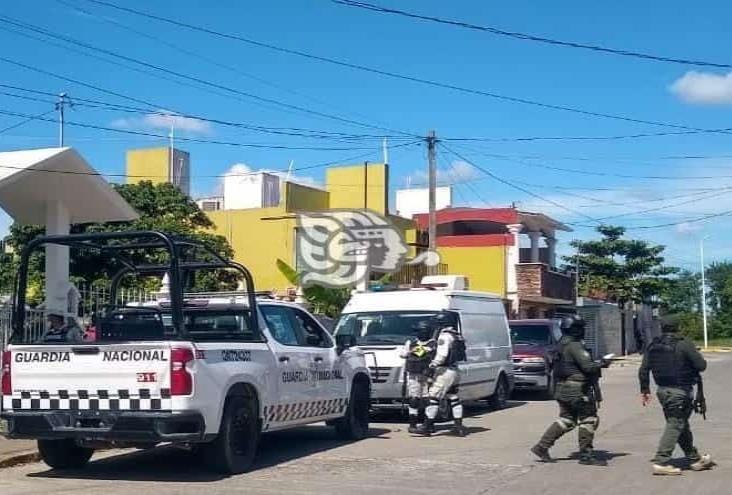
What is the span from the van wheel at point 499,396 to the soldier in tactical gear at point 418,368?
4.51 m

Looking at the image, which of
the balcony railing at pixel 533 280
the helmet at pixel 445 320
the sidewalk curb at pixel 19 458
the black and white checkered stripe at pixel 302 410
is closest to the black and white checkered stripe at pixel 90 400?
the sidewalk curb at pixel 19 458

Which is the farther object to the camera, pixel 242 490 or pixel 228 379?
pixel 228 379

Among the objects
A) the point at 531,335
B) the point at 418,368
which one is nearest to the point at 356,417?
the point at 418,368

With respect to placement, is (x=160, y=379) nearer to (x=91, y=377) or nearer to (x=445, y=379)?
(x=91, y=377)

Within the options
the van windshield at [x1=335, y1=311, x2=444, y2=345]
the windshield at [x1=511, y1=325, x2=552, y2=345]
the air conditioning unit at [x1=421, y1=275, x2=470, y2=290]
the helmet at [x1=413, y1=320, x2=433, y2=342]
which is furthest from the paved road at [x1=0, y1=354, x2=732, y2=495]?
the windshield at [x1=511, y1=325, x2=552, y2=345]

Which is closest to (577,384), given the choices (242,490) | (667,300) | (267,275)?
(242,490)

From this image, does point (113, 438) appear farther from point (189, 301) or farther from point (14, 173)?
point (14, 173)

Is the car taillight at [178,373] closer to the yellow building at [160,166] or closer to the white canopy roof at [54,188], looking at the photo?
the white canopy roof at [54,188]

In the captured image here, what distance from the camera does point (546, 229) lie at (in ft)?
150

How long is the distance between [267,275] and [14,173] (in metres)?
16.8

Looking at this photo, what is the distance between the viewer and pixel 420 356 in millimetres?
14352

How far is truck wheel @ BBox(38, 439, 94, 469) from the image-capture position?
35.6 feet

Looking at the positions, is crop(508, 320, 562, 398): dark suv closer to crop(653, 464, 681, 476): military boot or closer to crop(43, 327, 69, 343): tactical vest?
crop(653, 464, 681, 476): military boot

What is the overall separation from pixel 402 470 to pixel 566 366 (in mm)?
2202
